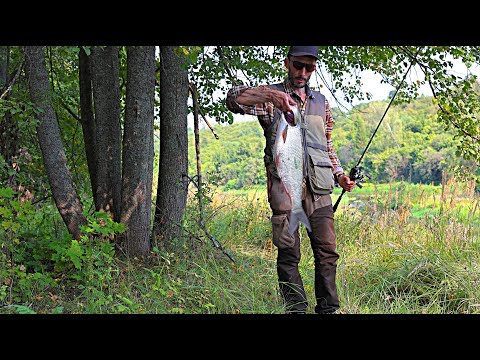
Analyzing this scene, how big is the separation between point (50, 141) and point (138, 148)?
0.73 metres

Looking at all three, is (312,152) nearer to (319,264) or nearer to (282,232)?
(282,232)

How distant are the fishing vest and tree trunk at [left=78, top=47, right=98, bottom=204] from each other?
271 cm

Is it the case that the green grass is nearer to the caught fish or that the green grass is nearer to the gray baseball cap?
the caught fish

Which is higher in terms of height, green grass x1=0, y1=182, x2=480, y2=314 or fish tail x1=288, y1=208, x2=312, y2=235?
fish tail x1=288, y1=208, x2=312, y2=235

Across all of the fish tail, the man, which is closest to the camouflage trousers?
the man

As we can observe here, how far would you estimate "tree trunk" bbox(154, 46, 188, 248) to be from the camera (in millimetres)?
5449

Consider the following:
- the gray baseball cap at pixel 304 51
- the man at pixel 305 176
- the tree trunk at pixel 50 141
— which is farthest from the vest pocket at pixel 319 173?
the tree trunk at pixel 50 141

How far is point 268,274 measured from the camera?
519 centimetres

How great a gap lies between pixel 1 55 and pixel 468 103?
5.73 metres

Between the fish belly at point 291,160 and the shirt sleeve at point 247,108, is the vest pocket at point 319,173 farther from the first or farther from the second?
the shirt sleeve at point 247,108

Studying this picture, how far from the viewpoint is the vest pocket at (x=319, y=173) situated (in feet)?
11.4
